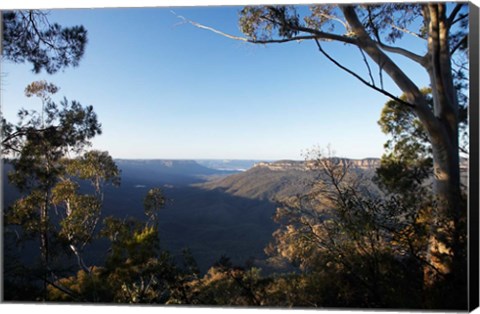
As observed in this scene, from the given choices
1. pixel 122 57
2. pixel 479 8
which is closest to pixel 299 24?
pixel 479 8

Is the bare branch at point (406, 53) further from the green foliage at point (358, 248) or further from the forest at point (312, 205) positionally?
the green foliage at point (358, 248)

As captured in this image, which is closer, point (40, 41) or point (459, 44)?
point (459, 44)

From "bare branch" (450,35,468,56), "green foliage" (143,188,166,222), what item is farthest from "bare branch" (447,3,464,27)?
"green foliage" (143,188,166,222)

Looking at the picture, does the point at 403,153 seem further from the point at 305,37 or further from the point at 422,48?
the point at 305,37

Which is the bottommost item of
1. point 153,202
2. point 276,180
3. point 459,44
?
point 153,202

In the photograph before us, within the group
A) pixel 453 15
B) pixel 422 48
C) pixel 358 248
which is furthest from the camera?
pixel 422 48

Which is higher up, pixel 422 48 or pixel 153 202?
pixel 422 48

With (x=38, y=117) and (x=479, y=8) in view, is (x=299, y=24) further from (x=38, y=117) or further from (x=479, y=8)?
(x=38, y=117)

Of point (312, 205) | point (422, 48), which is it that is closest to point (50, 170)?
point (312, 205)
